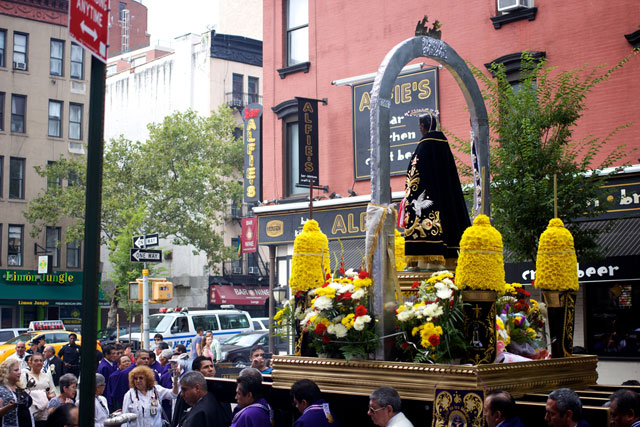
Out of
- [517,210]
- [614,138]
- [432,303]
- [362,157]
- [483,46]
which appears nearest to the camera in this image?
[432,303]

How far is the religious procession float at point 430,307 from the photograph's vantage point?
643 centimetres

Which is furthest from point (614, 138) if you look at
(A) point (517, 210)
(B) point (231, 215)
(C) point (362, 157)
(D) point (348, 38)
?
(B) point (231, 215)

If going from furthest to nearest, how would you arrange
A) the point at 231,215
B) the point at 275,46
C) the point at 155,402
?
the point at 231,215 → the point at 275,46 → the point at 155,402

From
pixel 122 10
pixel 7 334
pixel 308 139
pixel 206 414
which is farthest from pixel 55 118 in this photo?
pixel 206 414

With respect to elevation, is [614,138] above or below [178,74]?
below

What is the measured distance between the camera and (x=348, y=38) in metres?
23.7

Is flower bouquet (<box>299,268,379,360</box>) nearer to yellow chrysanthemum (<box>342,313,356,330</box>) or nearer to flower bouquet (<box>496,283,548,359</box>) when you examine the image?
yellow chrysanthemum (<box>342,313,356,330</box>)

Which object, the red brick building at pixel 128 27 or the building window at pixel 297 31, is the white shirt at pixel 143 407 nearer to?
the building window at pixel 297 31

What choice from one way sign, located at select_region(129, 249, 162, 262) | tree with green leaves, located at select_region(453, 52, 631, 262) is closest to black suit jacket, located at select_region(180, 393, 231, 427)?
tree with green leaves, located at select_region(453, 52, 631, 262)

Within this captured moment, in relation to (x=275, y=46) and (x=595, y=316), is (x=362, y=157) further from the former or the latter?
(x=595, y=316)

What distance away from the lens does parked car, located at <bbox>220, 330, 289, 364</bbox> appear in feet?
87.4

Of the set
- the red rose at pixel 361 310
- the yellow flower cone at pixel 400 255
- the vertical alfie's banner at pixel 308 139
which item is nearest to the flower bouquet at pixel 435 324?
the red rose at pixel 361 310

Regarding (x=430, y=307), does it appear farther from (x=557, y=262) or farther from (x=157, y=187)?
(x=157, y=187)

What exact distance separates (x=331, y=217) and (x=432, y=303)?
55.4ft
